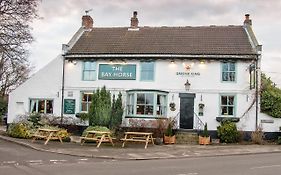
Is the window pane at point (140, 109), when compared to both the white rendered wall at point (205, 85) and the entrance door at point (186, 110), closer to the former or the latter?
the white rendered wall at point (205, 85)

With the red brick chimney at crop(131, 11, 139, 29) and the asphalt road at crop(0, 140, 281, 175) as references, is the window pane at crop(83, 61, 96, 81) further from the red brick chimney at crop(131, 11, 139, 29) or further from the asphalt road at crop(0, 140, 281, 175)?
the asphalt road at crop(0, 140, 281, 175)

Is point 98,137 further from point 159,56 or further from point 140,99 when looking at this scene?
point 159,56

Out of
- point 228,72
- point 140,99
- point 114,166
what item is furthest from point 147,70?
point 114,166

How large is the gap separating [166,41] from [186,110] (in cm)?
593

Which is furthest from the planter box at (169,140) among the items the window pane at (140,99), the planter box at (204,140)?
the window pane at (140,99)

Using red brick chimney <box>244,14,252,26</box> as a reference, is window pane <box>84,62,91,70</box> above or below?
below

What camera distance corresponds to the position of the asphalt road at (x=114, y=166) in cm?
1305

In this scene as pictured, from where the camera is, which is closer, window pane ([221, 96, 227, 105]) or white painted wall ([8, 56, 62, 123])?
window pane ([221, 96, 227, 105])

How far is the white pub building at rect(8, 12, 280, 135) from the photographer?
92.0 feet

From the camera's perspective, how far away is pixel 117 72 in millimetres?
29828

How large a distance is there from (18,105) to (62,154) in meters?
15.5

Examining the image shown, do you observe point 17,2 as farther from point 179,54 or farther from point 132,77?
point 179,54

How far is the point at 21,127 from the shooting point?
25.0 m

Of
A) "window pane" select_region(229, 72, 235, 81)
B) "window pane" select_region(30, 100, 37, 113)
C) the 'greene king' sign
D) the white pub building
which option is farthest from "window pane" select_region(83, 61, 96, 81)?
"window pane" select_region(229, 72, 235, 81)
